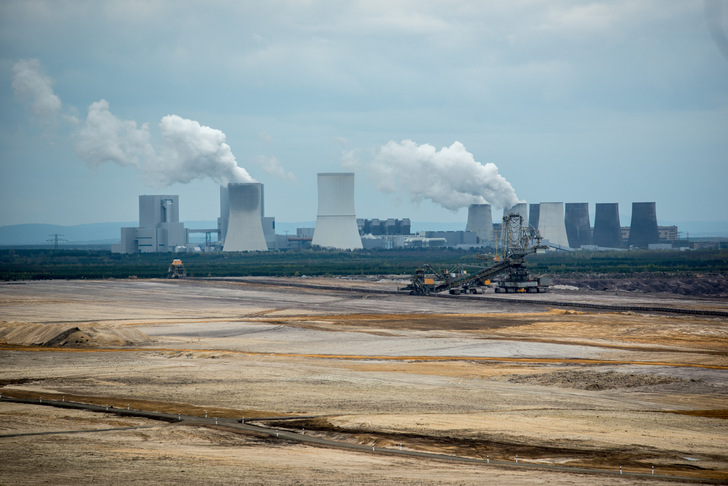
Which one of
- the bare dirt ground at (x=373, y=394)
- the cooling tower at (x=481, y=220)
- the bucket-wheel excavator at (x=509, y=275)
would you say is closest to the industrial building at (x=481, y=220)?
the cooling tower at (x=481, y=220)

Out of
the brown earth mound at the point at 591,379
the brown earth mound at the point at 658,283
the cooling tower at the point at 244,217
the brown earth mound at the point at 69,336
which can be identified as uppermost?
the cooling tower at the point at 244,217

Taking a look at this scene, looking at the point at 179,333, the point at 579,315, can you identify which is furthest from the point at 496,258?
the point at 179,333

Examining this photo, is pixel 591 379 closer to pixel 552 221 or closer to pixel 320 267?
pixel 320 267

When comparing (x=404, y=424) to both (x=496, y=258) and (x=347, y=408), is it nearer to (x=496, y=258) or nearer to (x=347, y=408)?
(x=347, y=408)

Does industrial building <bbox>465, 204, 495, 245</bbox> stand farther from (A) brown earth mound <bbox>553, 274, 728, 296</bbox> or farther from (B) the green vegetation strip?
(A) brown earth mound <bbox>553, 274, 728, 296</bbox>

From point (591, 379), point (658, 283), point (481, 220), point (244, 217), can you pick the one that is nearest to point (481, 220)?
point (481, 220)

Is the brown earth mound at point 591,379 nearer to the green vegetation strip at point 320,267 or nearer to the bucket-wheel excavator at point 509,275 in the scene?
the bucket-wheel excavator at point 509,275

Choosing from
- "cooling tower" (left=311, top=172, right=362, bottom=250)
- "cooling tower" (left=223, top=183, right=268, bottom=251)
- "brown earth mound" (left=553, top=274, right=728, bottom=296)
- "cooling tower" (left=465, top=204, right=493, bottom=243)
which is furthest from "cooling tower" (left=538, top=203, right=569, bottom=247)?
"brown earth mound" (left=553, top=274, right=728, bottom=296)
